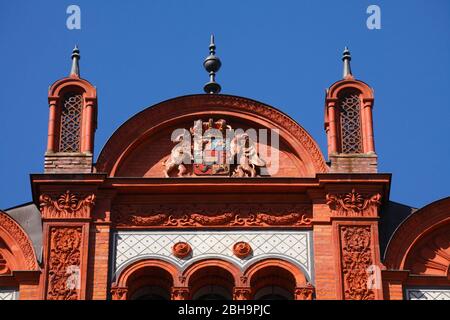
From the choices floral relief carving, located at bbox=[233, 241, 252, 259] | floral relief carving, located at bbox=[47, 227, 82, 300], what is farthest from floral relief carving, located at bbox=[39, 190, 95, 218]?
floral relief carving, located at bbox=[233, 241, 252, 259]

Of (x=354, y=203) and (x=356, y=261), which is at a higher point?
(x=354, y=203)

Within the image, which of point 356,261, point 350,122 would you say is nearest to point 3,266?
point 356,261

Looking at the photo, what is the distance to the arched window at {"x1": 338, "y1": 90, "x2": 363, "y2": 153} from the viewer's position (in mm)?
40500

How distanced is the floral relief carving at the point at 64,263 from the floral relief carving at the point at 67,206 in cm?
33

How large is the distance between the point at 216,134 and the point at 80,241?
398 cm

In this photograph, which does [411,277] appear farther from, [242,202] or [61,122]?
[61,122]

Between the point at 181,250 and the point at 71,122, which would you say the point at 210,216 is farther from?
the point at 71,122

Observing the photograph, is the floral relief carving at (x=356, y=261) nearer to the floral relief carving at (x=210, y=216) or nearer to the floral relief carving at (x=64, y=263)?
the floral relief carving at (x=210, y=216)

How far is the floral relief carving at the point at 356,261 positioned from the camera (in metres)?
38.3

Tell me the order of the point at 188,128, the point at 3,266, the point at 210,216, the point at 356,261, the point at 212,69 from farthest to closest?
the point at 212,69
the point at 188,128
the point at 210,216
the point at 3,266
the point at 356,261

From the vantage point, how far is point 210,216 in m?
39.7

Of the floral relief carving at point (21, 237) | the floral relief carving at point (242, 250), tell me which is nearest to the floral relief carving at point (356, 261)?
the floral relief carving at point (242, 250)

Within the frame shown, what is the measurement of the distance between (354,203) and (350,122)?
219 centimetres
